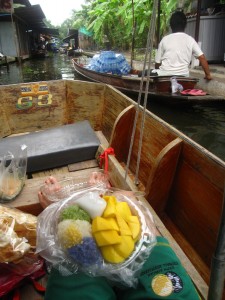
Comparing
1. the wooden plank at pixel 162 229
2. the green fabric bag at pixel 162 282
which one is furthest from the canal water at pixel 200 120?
the green fabric bag at pixel 162 282

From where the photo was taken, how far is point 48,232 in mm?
1104

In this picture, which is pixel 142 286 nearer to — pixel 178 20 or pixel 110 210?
pixel 110 210

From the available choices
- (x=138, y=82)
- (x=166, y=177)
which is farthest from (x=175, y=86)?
(x=166, y=177)

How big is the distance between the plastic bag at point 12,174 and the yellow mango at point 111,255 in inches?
55.4

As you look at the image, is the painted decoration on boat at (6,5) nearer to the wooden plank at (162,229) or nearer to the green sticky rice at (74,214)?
the wooden plank at (162,229)

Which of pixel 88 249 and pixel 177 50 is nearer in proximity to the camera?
pixel 88 249

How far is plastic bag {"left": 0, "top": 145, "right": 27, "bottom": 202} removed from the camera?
2102mm

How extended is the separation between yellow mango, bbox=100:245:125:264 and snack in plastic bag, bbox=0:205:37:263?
2.10 feet

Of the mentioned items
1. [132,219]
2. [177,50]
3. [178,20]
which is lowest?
[132,219]

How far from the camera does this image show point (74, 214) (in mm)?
1028

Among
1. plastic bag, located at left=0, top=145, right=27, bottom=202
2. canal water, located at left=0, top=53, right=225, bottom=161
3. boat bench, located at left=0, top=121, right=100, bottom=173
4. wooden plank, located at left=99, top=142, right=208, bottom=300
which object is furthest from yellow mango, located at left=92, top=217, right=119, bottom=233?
canal water, located at left=0, top=53, right=225, bottom=161

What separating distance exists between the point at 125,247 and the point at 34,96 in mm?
3832

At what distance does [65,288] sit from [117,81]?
7.61 m

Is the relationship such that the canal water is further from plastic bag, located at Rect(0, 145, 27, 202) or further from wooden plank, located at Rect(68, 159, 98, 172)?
plastic bag, located at Rect(0, 145, 27, 202)
